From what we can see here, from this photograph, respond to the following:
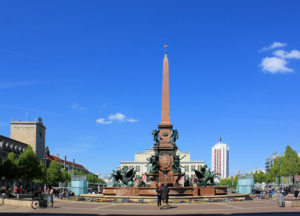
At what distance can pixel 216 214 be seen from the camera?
19.2 m

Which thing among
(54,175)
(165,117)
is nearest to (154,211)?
(165,117)

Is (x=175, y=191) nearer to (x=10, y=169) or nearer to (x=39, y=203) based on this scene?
(x=39, y=203)

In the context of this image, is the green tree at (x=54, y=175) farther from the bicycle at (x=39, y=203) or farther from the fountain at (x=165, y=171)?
the bicycle at (x=39, y=203)

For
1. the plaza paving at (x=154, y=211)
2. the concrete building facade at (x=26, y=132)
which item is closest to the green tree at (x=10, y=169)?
the plaza paving at (x=154, y=211)

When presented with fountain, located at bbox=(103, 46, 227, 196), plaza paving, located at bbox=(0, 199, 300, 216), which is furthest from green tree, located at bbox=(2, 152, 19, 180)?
plaza paving, located at bbox=(0, 199, 300, 216)

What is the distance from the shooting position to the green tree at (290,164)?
80.1 m

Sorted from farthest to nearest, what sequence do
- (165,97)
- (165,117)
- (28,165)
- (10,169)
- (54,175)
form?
1. (54,175)
2. (28,165)
3. (10,169)
4. (165,97)
5. (165,117)

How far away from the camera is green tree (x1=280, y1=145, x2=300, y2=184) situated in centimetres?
8012

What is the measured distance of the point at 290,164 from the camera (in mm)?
80688

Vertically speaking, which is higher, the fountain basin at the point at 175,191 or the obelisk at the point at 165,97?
the obelisk at the point at 165,97

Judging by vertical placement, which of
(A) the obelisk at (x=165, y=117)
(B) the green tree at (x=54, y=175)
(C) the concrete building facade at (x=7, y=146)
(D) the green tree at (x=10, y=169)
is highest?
(A) the obelisk at (x=165, y=117)

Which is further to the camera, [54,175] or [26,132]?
[26,132]

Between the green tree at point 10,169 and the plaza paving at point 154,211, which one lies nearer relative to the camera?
the plaza paving at point 154,211

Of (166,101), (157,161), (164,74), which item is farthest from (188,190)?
(164,74)
